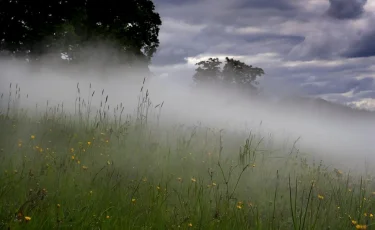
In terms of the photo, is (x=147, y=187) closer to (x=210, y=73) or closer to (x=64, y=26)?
(x=64, y=26)

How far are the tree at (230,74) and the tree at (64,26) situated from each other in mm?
31897

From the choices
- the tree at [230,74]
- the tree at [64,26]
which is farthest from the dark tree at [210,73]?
the tree at [64,26]

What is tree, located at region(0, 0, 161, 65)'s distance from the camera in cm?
1831

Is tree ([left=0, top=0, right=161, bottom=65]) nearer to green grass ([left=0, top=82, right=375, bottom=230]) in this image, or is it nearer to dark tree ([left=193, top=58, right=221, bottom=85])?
green grass ([left=0, top=82, right=375, bottom=230])

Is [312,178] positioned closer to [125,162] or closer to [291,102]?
[125,162]

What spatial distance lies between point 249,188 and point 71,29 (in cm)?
1592

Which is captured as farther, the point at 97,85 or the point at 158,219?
the point at 97,85

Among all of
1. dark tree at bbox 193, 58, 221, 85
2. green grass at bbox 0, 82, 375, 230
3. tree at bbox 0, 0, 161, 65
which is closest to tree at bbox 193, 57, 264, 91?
dark tree at bbox 193, 58, 221, 85

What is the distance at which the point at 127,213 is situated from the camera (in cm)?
413

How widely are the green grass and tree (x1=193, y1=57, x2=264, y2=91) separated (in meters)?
48.6

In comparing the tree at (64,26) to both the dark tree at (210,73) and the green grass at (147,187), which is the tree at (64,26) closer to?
the green grass at (147,187)

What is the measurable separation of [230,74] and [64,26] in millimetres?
41358

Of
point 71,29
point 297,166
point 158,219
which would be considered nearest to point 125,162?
point 158,219

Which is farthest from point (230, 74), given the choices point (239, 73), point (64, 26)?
point (64, 26)
